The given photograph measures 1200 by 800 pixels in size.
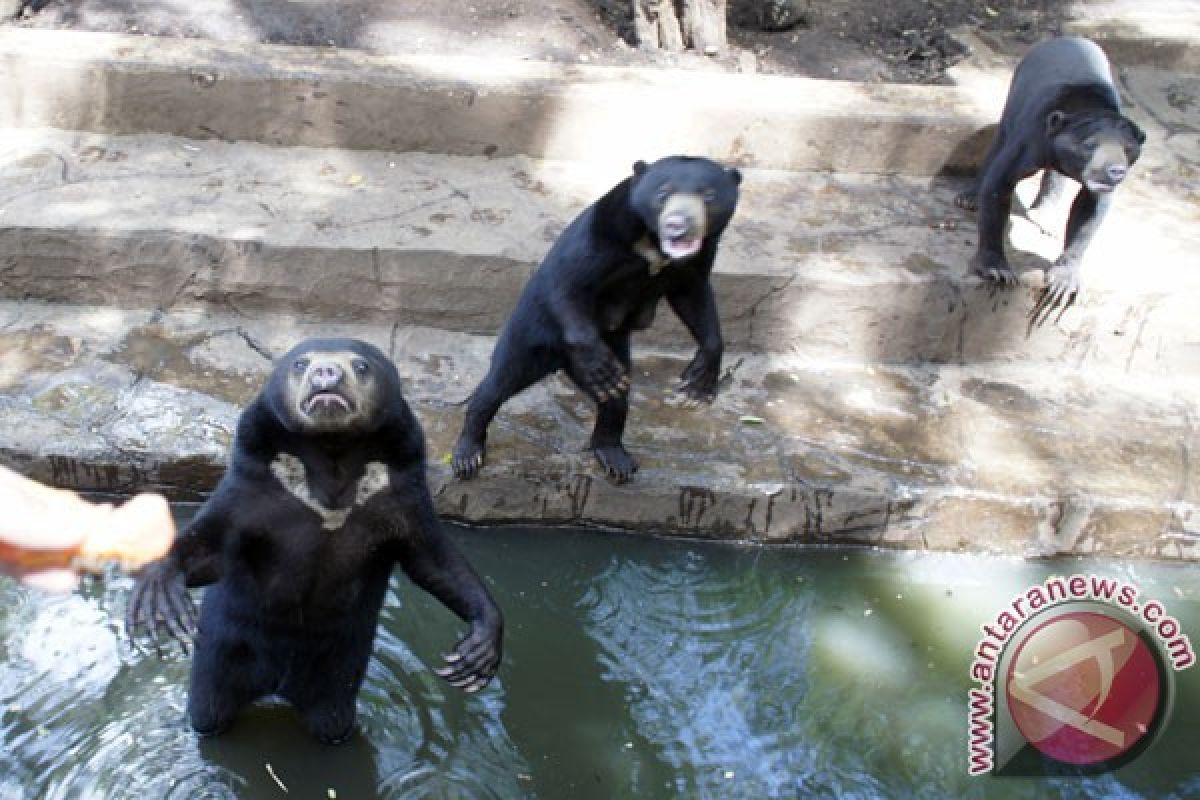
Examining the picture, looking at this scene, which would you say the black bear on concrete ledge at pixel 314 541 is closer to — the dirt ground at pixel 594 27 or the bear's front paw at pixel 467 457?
the bear's front paw at pixel 467 457

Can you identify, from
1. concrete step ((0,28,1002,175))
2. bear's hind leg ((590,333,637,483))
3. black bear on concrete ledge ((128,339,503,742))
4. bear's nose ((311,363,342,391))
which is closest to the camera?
bear's nose ((311,363,342,391))

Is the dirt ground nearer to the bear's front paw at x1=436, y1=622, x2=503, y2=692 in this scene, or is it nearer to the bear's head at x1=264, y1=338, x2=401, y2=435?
the bear's head at x1=264, y1=338, x2=401, y2=435

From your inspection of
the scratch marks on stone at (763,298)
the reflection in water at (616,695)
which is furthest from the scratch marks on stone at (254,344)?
the scratch marks on stone at (763,298)

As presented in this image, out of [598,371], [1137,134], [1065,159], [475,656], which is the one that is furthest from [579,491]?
[1137,134]

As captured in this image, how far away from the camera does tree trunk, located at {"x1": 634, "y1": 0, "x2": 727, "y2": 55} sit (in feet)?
25.0

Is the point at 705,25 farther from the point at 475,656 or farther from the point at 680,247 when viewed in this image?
the point at 475,656

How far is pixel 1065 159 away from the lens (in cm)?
587

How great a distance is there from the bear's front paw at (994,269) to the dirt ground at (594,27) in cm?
209

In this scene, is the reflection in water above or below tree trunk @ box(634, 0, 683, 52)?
below

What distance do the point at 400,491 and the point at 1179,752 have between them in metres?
2.79

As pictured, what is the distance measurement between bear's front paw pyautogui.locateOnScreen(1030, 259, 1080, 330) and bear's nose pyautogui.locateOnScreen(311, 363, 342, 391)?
3.72 m

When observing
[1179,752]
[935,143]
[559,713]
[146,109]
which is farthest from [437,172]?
[1179,752]

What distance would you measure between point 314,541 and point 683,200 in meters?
1.76

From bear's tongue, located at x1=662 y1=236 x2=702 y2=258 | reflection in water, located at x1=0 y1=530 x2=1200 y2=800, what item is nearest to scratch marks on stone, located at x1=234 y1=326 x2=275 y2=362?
reflection in water, located at x1=0 y1=530 x2=1200 y2=800
